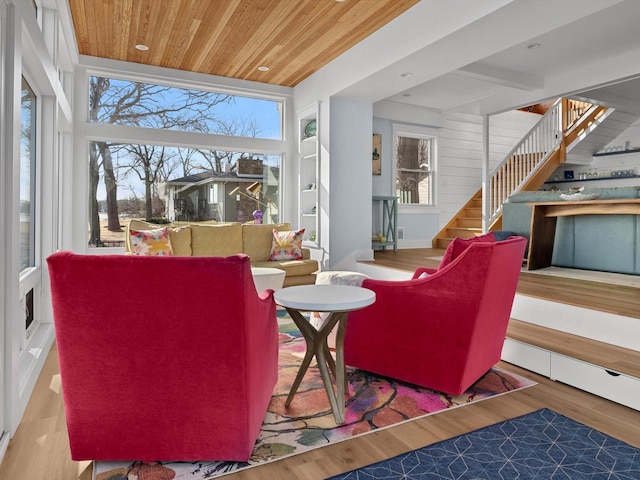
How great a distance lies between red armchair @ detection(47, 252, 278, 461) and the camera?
5.00ft

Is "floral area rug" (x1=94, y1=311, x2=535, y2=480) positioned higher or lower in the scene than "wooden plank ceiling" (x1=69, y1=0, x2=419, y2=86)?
lower

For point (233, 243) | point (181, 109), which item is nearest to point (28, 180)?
point (233, 243)

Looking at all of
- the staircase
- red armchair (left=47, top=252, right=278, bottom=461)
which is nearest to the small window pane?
the staircase

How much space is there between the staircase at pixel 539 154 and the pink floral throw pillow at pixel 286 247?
344 cm

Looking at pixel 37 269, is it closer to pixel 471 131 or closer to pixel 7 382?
pixel 7 382

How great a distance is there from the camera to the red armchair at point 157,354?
152 centimetres

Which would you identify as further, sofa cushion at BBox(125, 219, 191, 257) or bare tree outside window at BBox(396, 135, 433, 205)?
bare tree outside window at BBox(396, 135, 433, 205)

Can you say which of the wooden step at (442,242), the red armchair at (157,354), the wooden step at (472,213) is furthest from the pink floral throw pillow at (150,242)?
the wooden step at (472,213)

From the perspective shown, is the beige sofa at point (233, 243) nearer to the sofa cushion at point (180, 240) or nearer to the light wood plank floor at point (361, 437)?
the sofa cushion at point (180, 240)

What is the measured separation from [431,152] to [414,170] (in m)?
0.52

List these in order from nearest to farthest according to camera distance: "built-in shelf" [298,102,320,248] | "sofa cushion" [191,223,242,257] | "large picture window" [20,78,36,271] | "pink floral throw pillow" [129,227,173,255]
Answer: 1. "large picture window" [20,78,36,271]
2. "pink floral throw pillow" [129,227,173,255]
3. "sofa cushion" [191,223,242,257]
4. "built-in shelf" [298,102,320,248]

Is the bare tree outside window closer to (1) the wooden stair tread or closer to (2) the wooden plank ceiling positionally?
(2) the wooden plank ceiling

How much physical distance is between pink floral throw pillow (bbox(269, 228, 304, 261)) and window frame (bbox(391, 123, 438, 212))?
8.65 ft

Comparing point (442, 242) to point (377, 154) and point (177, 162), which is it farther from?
point (177, 162)
